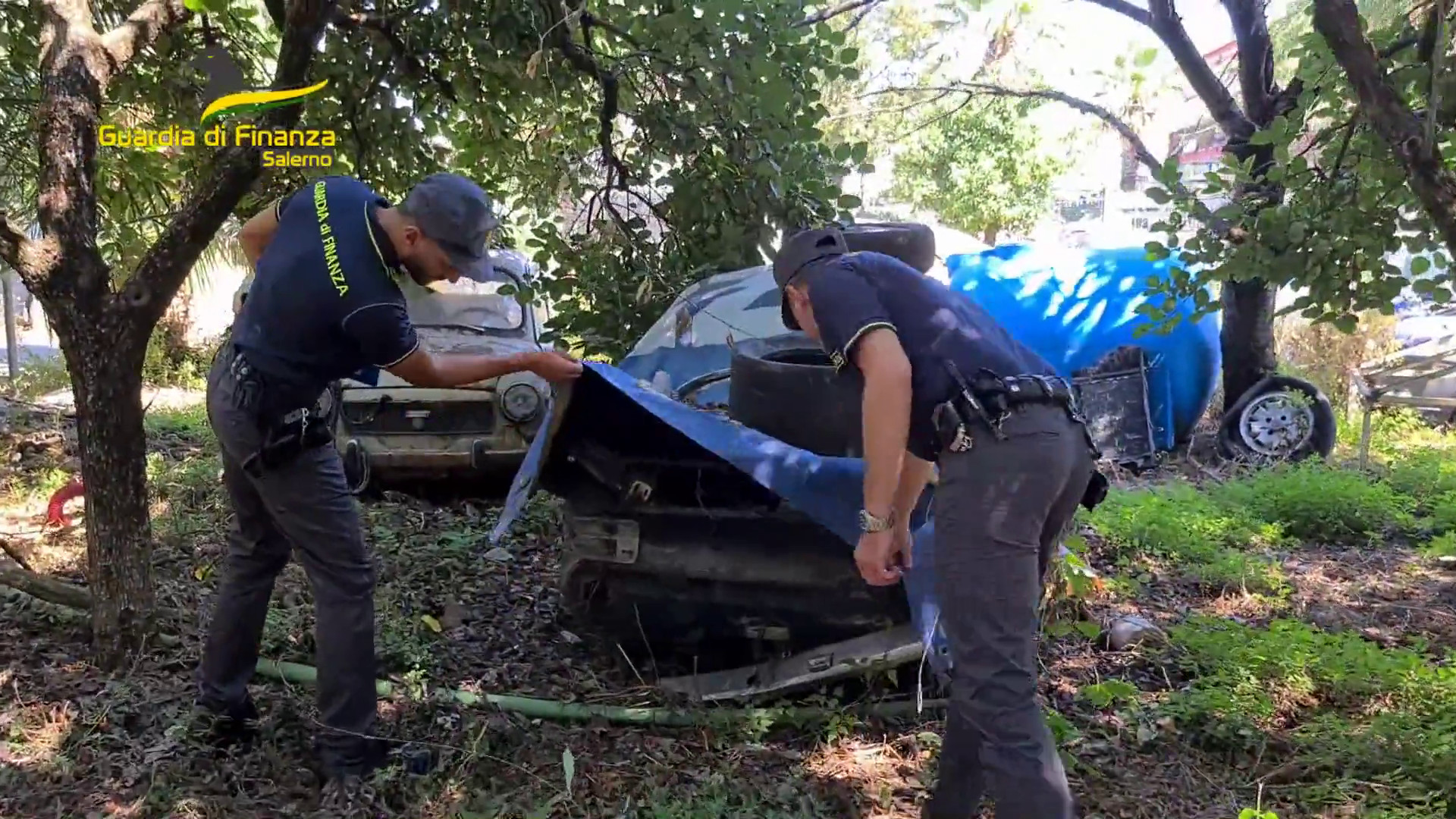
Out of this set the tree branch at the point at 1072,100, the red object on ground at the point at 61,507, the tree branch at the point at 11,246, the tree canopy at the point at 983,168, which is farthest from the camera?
the tree canopy at the point at 983,168

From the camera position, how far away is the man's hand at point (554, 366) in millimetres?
3262

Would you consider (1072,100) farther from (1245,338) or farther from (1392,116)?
(1392,116)

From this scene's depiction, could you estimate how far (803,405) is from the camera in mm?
3523

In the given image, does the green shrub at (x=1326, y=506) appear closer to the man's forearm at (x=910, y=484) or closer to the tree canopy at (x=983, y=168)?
the man's forearm at (x=910, y=484)

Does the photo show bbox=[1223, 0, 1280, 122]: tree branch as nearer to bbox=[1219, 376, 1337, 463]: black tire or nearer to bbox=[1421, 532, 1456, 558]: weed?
bbox=[1219, 376, 1337, 463]: black tire

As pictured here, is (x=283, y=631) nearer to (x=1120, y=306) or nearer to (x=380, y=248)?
(x=380, y=248)

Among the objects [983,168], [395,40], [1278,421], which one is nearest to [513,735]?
[395,40]

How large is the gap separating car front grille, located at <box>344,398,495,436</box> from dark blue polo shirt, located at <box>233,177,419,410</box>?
2960 mm

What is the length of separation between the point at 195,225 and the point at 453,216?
1306 millimetres

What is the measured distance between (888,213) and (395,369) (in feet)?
57.1

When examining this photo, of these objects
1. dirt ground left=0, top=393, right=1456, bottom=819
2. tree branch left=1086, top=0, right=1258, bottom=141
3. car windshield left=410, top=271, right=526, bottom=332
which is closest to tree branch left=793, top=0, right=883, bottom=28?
tree branch left=1086, top=0, right=1258, bottom=141

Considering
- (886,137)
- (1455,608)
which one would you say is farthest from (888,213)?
(1455,608)

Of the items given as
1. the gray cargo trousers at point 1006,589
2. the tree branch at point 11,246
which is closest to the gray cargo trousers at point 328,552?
the tree branch at point 11,246

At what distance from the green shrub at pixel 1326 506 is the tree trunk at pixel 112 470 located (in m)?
5.78
